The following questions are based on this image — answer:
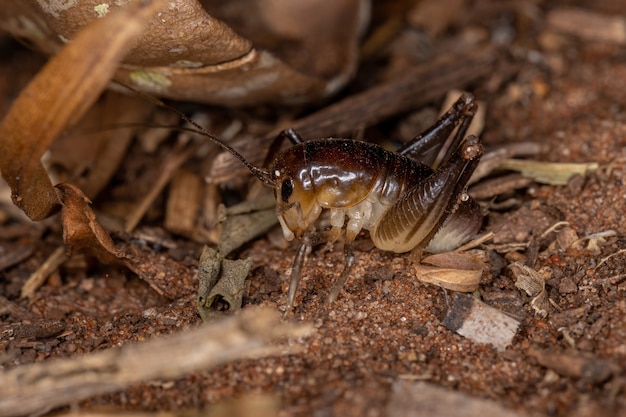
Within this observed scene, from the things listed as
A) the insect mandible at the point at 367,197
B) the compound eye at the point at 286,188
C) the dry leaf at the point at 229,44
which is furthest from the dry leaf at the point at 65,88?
the compound eye at the point at 286,188

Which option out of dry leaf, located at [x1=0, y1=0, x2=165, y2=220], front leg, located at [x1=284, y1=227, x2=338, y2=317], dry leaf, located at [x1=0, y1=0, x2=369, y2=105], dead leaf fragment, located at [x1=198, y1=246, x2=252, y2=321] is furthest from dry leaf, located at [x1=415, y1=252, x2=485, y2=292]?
dry leaf, located at [x1=0, y1=0, x2=165, y2=220]

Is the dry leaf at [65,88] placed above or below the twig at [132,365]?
above

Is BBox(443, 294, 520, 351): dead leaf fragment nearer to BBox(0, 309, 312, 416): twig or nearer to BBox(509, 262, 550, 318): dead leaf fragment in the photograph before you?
BBox(509, 262, 550, 318): dead leaf fragment

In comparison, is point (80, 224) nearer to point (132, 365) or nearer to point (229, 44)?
point (229, 44)

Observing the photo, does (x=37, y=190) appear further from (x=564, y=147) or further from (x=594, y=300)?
(x=564, y=147)

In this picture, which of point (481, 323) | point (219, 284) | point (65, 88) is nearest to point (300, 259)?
point (219, 284)

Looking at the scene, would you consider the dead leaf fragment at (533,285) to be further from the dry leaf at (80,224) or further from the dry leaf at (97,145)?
the dry leaf at (97,145)

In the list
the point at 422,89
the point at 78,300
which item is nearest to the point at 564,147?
the point at 422,89
